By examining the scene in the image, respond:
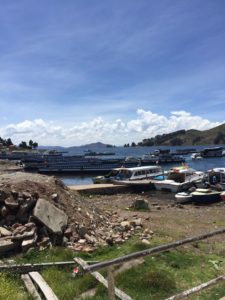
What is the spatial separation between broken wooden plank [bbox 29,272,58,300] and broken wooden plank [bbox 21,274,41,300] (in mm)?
108

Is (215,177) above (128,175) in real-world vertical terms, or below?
below

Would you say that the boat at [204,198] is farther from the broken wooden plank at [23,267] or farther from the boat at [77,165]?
the boat at [77,165]

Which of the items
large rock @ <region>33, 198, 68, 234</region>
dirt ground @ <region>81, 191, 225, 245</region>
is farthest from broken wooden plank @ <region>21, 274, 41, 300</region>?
dirt ground @ <region>81, 191, 225, 245</region>

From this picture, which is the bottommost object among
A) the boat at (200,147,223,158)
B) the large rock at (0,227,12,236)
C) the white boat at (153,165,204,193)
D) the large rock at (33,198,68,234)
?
the white boat at (153,165,204,193)

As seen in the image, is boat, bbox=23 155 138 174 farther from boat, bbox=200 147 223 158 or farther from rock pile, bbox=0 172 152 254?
rock pile, bbox=0 172 152 254

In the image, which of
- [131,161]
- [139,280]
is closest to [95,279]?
[139,280]

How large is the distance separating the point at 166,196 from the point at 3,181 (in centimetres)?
2348

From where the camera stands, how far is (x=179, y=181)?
141ft

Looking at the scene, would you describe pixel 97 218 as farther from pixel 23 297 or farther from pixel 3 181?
pixel 23 297

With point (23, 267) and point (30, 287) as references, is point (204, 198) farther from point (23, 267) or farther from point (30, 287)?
point (30, 287)

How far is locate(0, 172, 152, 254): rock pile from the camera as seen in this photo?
12742mm

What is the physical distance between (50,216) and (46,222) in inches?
19.9

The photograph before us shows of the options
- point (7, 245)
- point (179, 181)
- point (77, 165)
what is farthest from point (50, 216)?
point (77, 165)

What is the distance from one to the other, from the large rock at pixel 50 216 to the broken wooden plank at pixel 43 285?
3.72 meters
